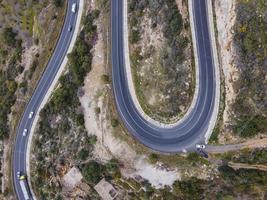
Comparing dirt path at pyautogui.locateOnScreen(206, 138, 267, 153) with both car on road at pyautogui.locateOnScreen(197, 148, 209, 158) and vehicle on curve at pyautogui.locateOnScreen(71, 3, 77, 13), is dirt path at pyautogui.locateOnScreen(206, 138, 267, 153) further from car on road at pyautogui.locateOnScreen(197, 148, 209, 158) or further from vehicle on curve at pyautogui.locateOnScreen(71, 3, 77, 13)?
vehicle on curve at pyautogui.locateOnScreen(71, 3, 77, 13)

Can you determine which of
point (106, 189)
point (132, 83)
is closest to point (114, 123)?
point (132, 83)

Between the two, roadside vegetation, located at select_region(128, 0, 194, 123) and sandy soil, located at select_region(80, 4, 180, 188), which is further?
sandy soil, located at select_region(80, 4, 180, 188)

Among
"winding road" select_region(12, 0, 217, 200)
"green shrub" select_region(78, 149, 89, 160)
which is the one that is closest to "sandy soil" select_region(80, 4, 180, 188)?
"green shrub" select_region(78, 149, 89, 160)

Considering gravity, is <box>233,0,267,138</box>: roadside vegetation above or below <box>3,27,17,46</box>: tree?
below

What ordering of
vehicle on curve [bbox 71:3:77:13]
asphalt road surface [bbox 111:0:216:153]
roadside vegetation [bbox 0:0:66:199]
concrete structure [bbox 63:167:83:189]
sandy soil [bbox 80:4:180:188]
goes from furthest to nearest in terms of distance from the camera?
roadside vegetation [bbox 0:0:66:199] < vehicle on curve [bbox 71:3:77:13] < concrete structure [bbox 63:167:83:189] < sandy soil [bbox 80:4:180:188] < asphalt road surface [bbox 111:0:216:153]

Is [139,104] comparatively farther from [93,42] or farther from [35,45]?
[35,45]

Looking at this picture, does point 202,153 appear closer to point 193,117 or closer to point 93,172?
point 193,117

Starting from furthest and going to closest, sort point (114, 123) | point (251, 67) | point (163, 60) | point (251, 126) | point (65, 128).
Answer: point (65, 128) < point (114, 123) < point (163, 60) < point (251, 126) < point (251, 67)

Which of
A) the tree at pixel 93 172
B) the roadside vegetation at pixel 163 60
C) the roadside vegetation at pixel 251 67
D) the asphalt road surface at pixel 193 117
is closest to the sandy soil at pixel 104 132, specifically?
the tree at pixel 93 172
